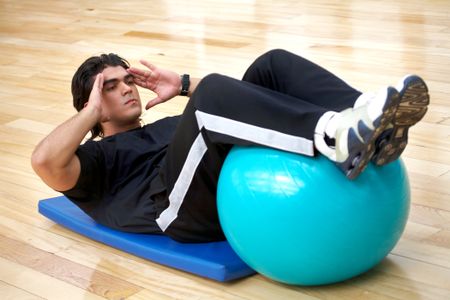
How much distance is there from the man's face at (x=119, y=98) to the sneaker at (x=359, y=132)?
31.6 inches

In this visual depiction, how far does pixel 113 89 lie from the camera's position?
241 cm

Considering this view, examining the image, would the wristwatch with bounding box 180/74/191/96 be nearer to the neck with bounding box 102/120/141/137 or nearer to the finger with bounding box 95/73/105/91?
the neck with bounding box 102/120/141/137

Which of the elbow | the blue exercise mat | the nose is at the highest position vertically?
the nose

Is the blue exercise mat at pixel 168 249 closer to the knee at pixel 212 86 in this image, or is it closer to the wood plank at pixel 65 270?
the wood plank at pixel 65 270

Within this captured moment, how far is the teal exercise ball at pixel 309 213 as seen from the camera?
5.93ft

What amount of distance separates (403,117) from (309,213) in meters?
0.30

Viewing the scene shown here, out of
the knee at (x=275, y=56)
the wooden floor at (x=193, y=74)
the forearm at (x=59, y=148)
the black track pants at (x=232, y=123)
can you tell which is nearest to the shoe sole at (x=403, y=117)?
the black track pants at (x=232, y=123)

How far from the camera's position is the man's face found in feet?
7.88

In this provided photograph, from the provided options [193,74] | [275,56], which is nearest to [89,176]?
[275,56]

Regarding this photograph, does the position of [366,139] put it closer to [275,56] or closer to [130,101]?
[275,56]

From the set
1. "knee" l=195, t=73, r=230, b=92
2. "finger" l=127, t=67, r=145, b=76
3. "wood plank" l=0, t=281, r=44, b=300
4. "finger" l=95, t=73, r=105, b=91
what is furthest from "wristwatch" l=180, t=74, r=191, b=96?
"wood plank" l=0, t=281, r=44, b=300

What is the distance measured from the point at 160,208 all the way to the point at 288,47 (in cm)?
235

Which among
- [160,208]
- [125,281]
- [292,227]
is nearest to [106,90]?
[160,208]

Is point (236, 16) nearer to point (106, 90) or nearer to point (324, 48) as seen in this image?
point (324, 48)
